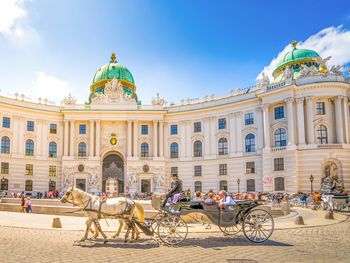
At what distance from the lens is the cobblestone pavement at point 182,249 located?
1030 centimetres

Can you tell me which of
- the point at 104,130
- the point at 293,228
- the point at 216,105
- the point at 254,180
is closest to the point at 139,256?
the point at 293,228

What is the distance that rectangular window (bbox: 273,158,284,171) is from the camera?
47.2 meters

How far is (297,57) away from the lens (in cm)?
5453

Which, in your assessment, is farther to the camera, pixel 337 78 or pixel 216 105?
pixel 216 105

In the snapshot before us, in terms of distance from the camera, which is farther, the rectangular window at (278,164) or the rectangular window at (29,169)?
the rectangular window at (29,169)

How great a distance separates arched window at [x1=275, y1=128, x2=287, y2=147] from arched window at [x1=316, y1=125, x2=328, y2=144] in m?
4.30

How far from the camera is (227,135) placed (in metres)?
55.2

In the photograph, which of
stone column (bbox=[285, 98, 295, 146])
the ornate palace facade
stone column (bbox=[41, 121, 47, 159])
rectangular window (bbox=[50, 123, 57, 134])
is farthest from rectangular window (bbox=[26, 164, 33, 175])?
stone column (bbox=[285, 98, 295, 146])

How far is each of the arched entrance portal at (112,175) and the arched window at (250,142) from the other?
844 inches

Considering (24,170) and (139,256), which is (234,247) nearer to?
(139,256)

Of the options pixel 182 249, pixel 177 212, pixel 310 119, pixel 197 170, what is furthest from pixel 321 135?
pixel 182 249

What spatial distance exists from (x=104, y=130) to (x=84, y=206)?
47.7 meters

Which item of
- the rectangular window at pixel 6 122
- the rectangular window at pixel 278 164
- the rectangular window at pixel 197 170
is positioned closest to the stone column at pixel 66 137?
the rectangular window at pixel 6 122

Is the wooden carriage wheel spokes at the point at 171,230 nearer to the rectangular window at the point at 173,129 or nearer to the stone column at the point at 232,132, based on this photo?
the stone column at the point at 232,132
